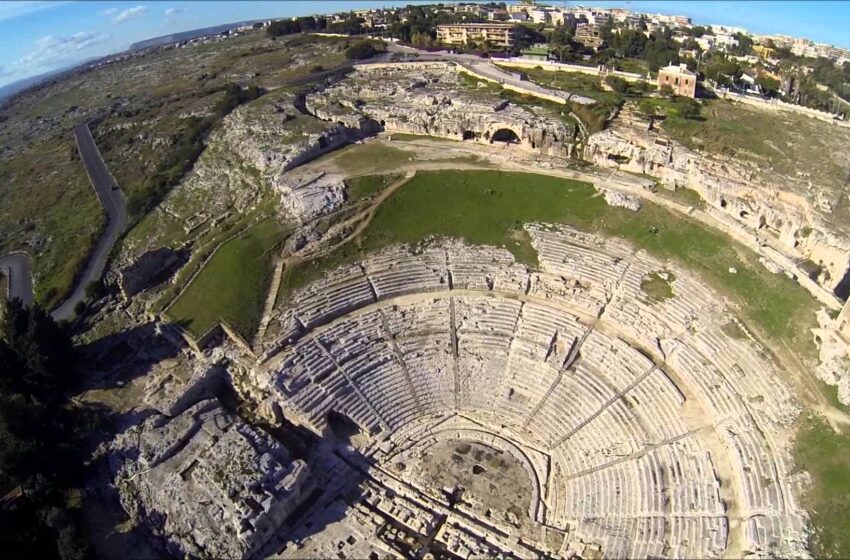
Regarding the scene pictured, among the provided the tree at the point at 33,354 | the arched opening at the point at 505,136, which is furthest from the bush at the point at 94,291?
the arched opening at the point at 505,136

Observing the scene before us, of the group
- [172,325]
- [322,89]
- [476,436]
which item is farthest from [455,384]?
[322,89]

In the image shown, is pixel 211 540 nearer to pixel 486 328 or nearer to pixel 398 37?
pixel 486 328

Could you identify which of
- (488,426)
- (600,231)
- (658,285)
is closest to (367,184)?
(600,231)

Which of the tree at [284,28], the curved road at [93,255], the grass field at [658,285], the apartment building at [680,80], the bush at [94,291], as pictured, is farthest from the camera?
the tree at [284,28]

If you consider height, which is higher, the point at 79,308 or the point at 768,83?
the point at 79,308

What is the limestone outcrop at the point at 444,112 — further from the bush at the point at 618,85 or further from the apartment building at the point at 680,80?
the apartment building at the point at 680,80

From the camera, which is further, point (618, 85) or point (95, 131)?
point (95, 131)

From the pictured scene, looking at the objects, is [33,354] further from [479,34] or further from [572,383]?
[479,34]
